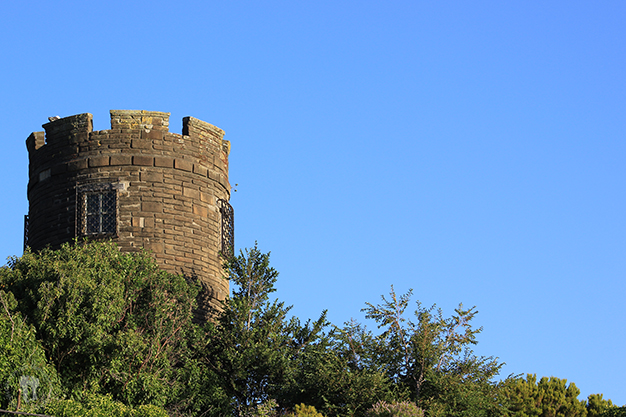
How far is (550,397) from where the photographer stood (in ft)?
124

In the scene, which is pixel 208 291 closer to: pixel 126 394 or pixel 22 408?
pixel 126 394

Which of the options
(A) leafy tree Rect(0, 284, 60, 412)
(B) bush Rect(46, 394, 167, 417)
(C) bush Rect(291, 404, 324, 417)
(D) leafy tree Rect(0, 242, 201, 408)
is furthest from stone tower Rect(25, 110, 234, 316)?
(B) bush Rect(46, 394, 167, 417)

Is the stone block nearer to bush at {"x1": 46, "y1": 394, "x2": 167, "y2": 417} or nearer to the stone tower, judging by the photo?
the stone tower

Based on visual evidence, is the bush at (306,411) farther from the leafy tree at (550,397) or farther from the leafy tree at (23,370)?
the leafy tree at (550,397)

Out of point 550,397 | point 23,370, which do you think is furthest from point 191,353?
point 550,397

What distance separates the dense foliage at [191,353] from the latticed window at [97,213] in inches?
117

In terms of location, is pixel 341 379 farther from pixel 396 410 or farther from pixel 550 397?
pixel 550 397

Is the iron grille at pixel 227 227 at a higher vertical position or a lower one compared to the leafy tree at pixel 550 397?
higher

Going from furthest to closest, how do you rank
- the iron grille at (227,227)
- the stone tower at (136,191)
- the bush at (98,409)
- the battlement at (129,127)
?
the iron grille at (227,227), the battlement at (129,127), the stone tower at (136,191), the bush at (98,409)

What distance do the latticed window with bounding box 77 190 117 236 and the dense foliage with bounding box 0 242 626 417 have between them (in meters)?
2.96

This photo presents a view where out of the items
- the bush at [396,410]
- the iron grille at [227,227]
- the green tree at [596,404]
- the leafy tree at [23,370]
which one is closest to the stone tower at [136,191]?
the iron grille at [227,227]

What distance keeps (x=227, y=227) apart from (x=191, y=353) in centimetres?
642

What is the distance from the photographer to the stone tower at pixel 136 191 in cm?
2748

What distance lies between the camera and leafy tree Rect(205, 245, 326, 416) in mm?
24875
